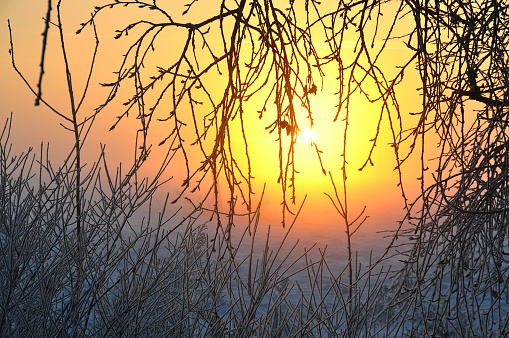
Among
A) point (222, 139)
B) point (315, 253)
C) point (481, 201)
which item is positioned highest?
point (222, 139)

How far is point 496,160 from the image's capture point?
3.62 m

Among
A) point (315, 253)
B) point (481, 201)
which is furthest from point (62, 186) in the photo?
point (315, 253)

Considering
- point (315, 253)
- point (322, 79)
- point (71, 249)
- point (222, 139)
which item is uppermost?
point (322, 79)

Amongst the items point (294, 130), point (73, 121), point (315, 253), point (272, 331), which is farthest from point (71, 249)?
point (315, 253)

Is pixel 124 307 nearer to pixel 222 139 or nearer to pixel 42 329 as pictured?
pixel 42 329

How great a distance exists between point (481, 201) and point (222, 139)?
6.83ft

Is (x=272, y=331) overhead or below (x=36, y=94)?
below

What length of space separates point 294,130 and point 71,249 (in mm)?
1851

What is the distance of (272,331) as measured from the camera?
3996mm

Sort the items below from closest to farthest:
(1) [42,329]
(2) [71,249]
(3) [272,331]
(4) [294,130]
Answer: (4) [294,130] < (2) [71,249] < (1) [42,329] < (3) [272,331]

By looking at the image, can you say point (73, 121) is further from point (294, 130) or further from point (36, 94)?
point (36, 94)

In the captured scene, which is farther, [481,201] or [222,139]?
[481,201]

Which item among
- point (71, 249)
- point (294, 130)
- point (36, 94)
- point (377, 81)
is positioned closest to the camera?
point (36, 94)

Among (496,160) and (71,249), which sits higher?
(496,160)
